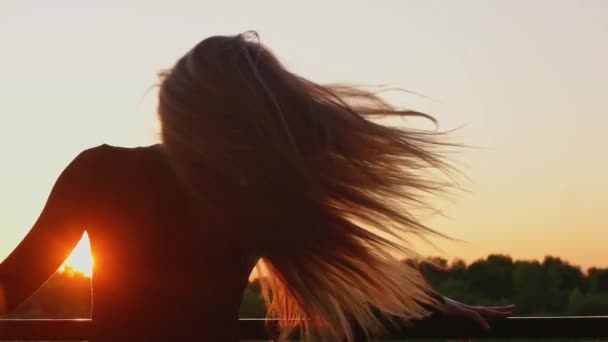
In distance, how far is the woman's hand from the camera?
3.04m

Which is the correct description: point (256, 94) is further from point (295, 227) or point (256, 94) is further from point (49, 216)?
point (49, 216)

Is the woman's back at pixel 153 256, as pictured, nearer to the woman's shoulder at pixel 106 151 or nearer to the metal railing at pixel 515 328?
the woman's shoulder at pixel 106 151

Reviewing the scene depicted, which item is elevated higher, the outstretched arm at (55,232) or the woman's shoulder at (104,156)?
the woman's shoulder at (104,156)

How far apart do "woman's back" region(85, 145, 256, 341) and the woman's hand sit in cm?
82

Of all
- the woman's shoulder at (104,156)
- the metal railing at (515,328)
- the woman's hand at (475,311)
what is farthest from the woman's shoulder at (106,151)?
the woman's hand at (475,311)

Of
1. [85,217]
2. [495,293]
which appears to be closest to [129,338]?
[85,217]

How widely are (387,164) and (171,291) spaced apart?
925mm

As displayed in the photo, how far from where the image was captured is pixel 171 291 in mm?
2449

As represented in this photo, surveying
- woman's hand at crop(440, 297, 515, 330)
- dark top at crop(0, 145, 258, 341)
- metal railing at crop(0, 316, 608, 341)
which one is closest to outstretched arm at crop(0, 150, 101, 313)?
dark top at crop(0, 145, 258, 341)

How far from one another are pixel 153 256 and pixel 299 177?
0.48 meters

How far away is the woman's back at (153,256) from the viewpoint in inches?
93.5

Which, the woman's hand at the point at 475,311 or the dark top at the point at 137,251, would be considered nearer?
the dark top at the point at 137,251

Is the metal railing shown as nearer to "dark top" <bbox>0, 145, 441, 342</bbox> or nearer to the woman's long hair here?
the woman's long hair

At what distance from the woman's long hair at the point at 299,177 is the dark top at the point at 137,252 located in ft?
0.27
